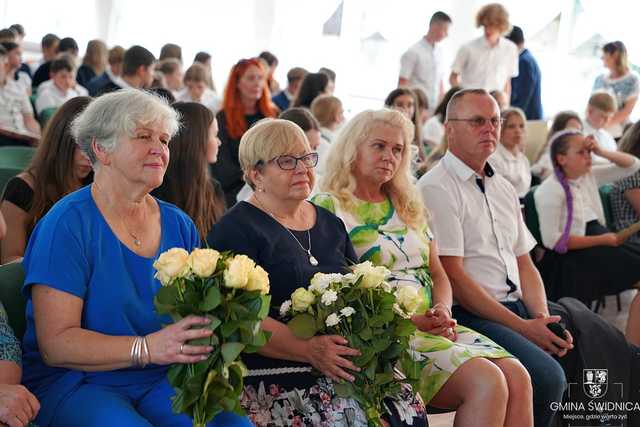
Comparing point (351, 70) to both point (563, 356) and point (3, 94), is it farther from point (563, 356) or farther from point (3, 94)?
point (563, 356)

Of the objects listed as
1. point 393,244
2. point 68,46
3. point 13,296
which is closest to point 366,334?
point 393,244

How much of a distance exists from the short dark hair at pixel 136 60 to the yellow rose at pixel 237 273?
17.0ft

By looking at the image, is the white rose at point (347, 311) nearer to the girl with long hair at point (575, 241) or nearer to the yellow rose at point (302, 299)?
the yellow rose at point (302, 299)

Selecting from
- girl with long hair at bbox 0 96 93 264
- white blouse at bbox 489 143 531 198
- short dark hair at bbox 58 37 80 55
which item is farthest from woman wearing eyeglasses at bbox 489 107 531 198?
short dark hair at bbox 58 37 80 55

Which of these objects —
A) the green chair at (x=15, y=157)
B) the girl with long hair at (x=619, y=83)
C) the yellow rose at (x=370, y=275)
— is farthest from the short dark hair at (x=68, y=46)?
the yellow rose at (x=370, y=275)

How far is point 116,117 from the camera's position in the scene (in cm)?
243

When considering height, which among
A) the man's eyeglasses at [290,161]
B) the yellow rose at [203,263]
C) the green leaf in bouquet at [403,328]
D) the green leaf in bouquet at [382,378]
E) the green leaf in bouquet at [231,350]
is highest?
the man's eyeglasses at [290,161]

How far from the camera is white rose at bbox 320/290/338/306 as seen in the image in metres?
2.52

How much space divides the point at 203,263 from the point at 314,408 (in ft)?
2.55

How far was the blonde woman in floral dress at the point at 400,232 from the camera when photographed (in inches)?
119

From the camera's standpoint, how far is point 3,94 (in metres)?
7.69

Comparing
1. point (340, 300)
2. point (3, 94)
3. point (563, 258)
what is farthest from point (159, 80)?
point (340, 300)

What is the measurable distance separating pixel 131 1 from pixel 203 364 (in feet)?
41.4

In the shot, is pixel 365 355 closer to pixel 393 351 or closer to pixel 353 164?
pixel 393 351
